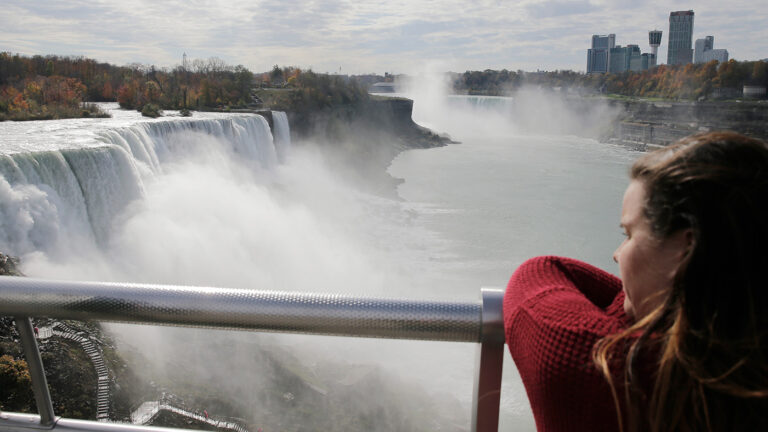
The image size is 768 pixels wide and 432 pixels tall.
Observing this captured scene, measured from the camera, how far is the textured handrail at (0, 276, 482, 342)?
3.84 feet

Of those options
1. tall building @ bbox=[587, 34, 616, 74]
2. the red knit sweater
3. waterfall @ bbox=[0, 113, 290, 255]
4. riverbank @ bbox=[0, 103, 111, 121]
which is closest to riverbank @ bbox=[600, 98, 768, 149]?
riverbank @ bbox=[0, 103, 111, 121]

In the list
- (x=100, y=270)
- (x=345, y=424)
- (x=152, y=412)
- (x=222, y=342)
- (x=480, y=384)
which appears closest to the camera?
(x=480, y=384)

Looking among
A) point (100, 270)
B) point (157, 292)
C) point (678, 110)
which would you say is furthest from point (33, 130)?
point (678, 110)

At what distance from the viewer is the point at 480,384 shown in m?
1.24

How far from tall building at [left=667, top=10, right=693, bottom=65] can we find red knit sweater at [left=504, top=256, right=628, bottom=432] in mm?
181003

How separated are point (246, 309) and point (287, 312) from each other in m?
0.09

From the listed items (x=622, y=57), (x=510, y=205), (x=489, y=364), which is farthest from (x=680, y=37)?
(x=489, y=364)

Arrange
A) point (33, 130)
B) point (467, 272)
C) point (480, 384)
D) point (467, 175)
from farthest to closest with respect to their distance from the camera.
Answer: point (467, 175)
point (467, 272)
point (33, 130)
point (480, 384)

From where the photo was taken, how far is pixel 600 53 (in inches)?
7382

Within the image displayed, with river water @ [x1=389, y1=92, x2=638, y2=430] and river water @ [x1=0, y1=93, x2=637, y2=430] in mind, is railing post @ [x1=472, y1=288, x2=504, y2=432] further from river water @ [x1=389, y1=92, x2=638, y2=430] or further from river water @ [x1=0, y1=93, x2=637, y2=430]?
river water @ [x1=389, y1=92, x2=638, y2=430]

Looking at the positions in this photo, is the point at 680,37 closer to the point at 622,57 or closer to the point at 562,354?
the point at 622,57

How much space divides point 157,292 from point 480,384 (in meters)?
0.72

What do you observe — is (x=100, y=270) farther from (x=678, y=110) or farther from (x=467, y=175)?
(x=678, y=110)

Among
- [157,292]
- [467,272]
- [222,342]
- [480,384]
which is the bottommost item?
[467,272]
